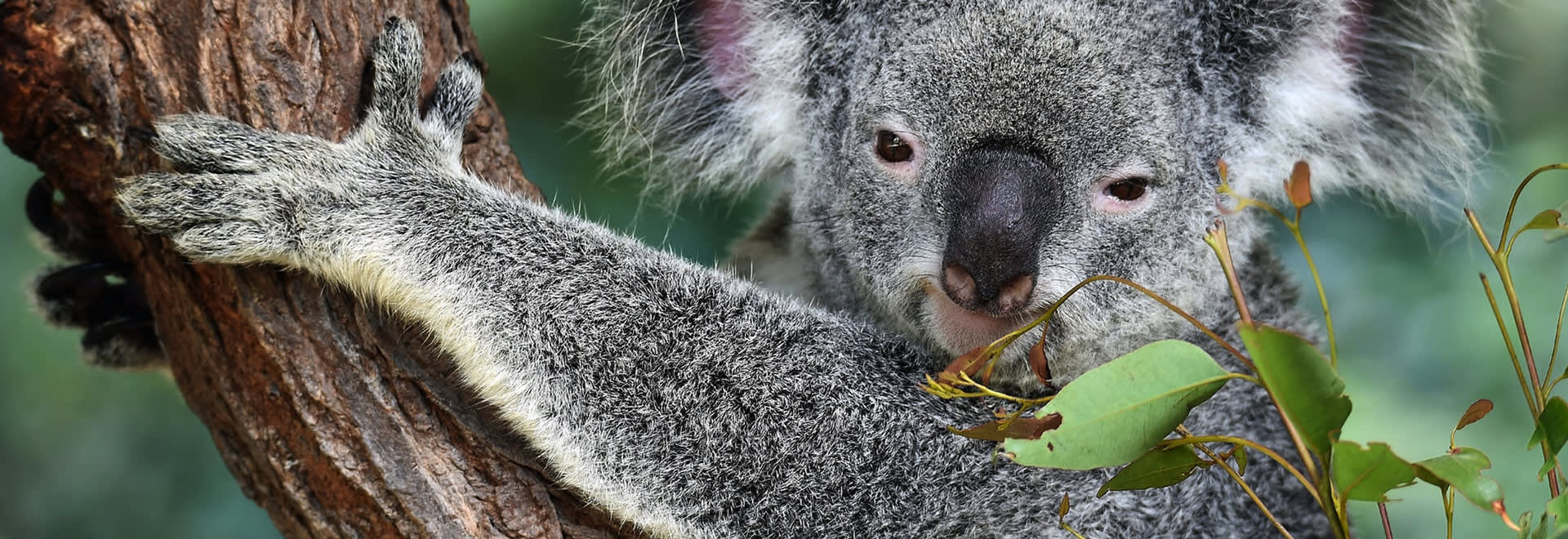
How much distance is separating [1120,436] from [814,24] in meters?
1.36

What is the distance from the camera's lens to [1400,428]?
3238 mm

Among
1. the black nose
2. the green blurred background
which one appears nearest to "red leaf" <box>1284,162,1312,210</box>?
the black nose

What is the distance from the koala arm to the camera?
1.77 metres

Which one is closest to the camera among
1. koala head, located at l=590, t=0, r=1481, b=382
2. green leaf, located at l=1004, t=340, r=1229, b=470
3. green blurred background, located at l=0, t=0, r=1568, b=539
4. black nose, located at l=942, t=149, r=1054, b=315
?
green leaf, located at l=1004, t=340, r=1229, b=470

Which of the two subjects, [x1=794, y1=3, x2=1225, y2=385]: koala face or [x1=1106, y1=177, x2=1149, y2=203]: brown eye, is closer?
[x1=794, y1=3, x2=1225, y2=385]: koala face

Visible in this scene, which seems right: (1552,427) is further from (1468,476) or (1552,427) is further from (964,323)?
(964,323)

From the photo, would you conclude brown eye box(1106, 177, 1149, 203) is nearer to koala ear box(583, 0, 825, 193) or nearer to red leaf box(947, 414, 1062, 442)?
koala ear box(583, 0, 825, 193)

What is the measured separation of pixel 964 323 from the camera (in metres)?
2.05

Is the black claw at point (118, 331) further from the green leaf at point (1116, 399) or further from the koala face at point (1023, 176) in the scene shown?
the green leaf at point (1116, 399)

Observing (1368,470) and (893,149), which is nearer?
(1368,470)

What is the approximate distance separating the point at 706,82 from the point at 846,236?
57cm

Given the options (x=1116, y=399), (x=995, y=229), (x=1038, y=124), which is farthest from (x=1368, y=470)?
(x=1038, y=124)

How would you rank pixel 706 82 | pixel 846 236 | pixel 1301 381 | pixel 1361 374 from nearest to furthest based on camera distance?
pixel 1301 381 → pixel 846 236 → pixel 706 82 → pixel 1361 374

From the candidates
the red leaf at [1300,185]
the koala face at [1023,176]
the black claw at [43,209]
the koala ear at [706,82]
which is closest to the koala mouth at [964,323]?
the koala face at [1023,176]
